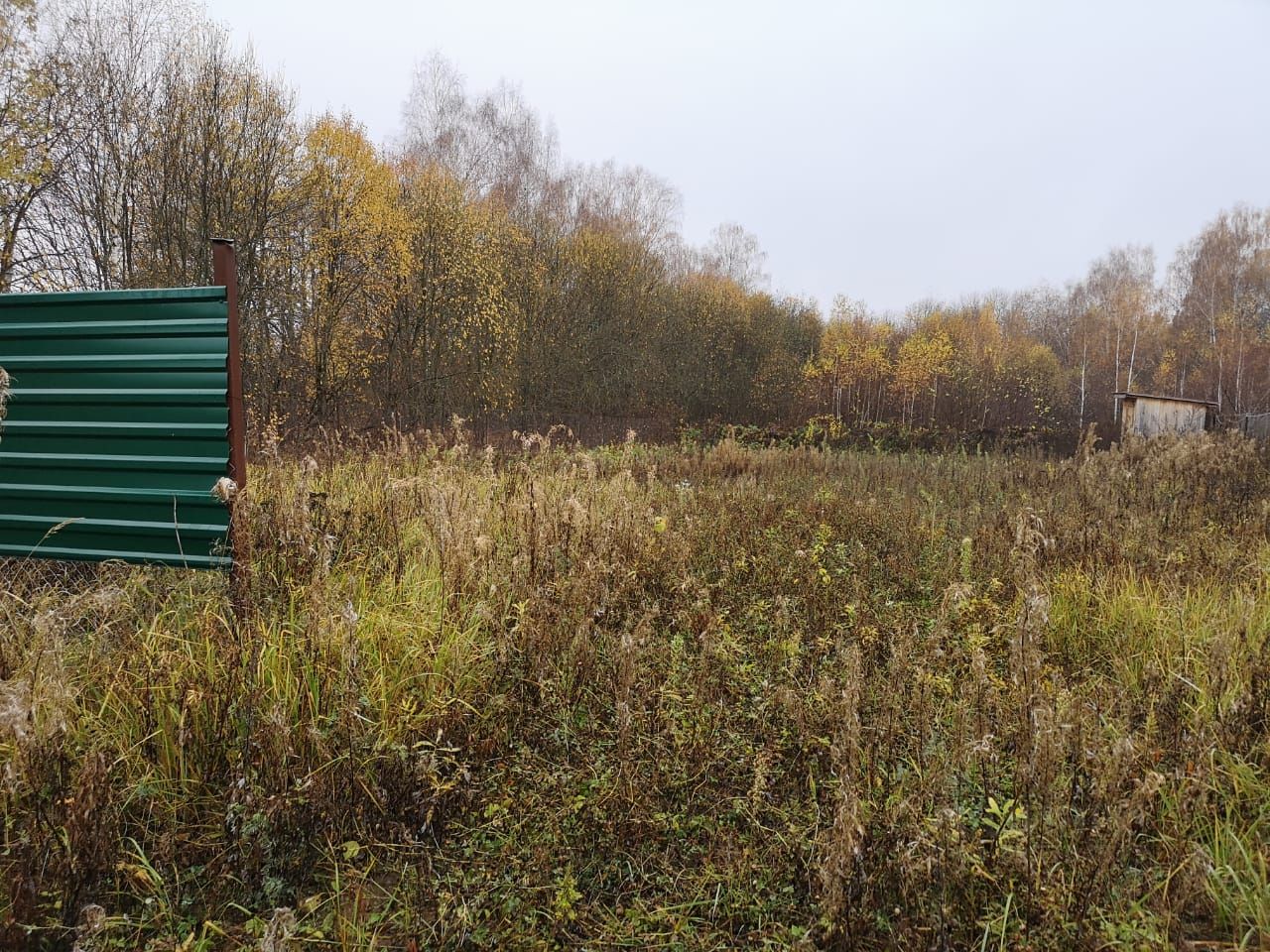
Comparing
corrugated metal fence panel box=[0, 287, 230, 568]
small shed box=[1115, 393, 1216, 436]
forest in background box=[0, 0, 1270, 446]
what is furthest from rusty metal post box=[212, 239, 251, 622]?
small shed box=[1115, 393, 1216, 436]

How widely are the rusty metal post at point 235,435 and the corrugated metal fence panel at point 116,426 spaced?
0.04m

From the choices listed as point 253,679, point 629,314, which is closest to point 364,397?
point 629,314

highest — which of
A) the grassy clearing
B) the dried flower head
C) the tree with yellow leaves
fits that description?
the tree with yellow leaves

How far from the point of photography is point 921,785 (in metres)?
2.05

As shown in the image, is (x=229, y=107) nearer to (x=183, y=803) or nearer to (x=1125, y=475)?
(x=183, y=803)

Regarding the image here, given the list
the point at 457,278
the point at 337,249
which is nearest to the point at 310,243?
the point at 337,249

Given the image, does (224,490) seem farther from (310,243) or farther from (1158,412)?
(1158,412)

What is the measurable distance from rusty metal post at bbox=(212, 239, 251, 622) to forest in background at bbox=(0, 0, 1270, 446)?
13.8 ft

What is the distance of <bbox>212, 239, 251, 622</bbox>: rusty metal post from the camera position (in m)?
2.77

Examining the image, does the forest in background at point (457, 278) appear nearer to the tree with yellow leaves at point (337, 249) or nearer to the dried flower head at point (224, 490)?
the tree with yellow leaves at point (337, 249)

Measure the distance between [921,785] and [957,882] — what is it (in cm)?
28

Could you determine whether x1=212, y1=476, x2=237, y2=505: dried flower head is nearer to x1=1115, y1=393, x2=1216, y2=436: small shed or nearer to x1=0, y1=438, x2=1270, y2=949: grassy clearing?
x1=0, y1=438, x2=1270, y2=949: grassy clearing

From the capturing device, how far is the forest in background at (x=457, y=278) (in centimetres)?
1017

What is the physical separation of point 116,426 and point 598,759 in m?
2.67
